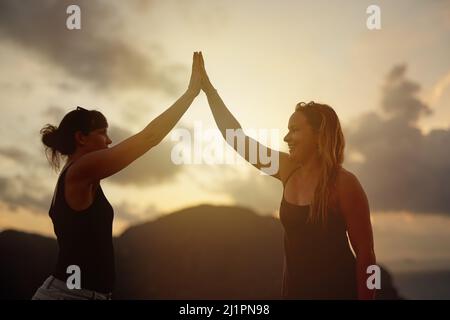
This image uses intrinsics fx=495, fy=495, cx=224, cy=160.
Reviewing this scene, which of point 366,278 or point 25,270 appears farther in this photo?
point 25,270

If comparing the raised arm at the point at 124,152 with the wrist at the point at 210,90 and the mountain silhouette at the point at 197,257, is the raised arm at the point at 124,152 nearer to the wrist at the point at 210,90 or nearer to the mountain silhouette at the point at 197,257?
the wrist at the point at 210,90

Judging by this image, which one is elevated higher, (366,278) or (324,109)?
(324,109)

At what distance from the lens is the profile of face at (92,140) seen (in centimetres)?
→ 435

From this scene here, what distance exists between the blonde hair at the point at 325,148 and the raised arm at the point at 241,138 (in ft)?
1.50

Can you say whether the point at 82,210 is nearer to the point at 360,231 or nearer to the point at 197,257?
the point at 360,231

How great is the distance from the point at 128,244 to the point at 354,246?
2283 inches

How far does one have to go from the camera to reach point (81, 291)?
13.0 feet

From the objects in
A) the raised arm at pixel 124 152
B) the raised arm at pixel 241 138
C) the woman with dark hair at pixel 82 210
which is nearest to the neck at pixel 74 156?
the woman with dark hair at pixel 82 210

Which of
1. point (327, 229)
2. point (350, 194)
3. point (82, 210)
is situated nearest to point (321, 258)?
point (327, 229)
